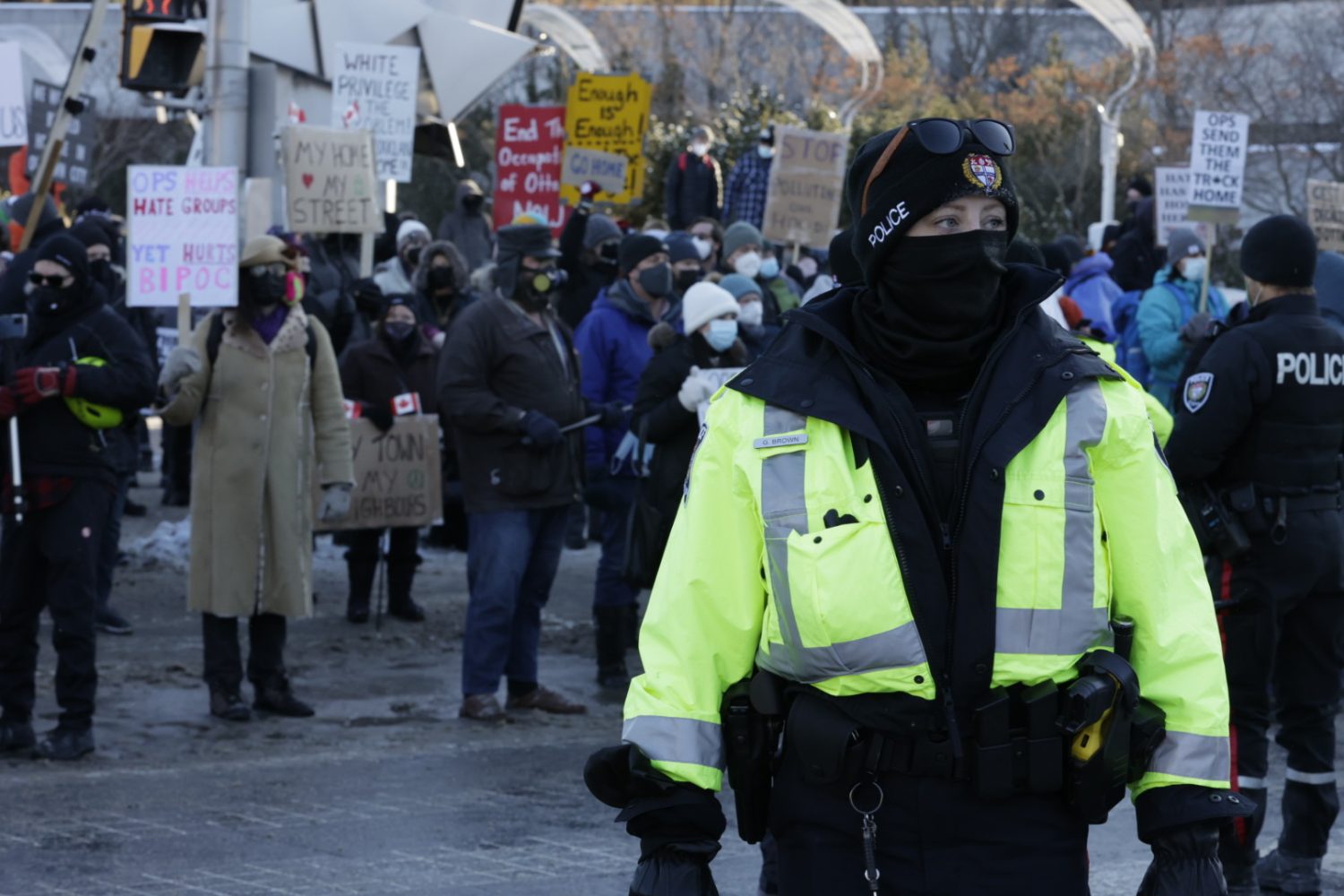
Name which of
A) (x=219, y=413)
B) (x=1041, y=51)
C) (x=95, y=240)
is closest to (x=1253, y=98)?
(x=1041, y=51)

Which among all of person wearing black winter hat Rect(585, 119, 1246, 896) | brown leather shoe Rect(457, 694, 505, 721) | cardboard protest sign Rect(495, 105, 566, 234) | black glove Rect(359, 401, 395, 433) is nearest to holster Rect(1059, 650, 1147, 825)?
person wearing black winter hat Rect(585, 119, 1246, 896)

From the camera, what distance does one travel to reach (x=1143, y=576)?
3299 mm

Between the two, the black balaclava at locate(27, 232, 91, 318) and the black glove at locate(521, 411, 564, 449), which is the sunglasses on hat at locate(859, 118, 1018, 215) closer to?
the black balaclava at locate(27, 232, 91, 318)

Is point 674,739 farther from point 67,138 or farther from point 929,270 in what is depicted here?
point 67,138

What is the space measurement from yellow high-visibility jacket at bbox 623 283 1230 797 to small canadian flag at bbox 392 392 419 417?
26.3ft

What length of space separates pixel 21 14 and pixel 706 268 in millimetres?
24667

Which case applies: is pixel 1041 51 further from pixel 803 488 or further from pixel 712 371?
pixel 803 488

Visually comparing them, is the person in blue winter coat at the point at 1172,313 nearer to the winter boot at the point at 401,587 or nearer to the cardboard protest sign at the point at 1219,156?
the cardboard protest sign at the point at 1219,156

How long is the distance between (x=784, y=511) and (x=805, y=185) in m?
12.5

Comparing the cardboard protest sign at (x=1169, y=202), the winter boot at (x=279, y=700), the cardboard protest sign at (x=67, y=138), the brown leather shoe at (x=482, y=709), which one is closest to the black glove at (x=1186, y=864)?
the brown leather shoe at (x=482, y=709)

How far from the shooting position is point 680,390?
8.45 m

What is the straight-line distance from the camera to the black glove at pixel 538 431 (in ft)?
28.8

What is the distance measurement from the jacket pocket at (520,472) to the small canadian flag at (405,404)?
253 centimetres

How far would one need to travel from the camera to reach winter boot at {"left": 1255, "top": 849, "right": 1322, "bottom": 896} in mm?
6426
